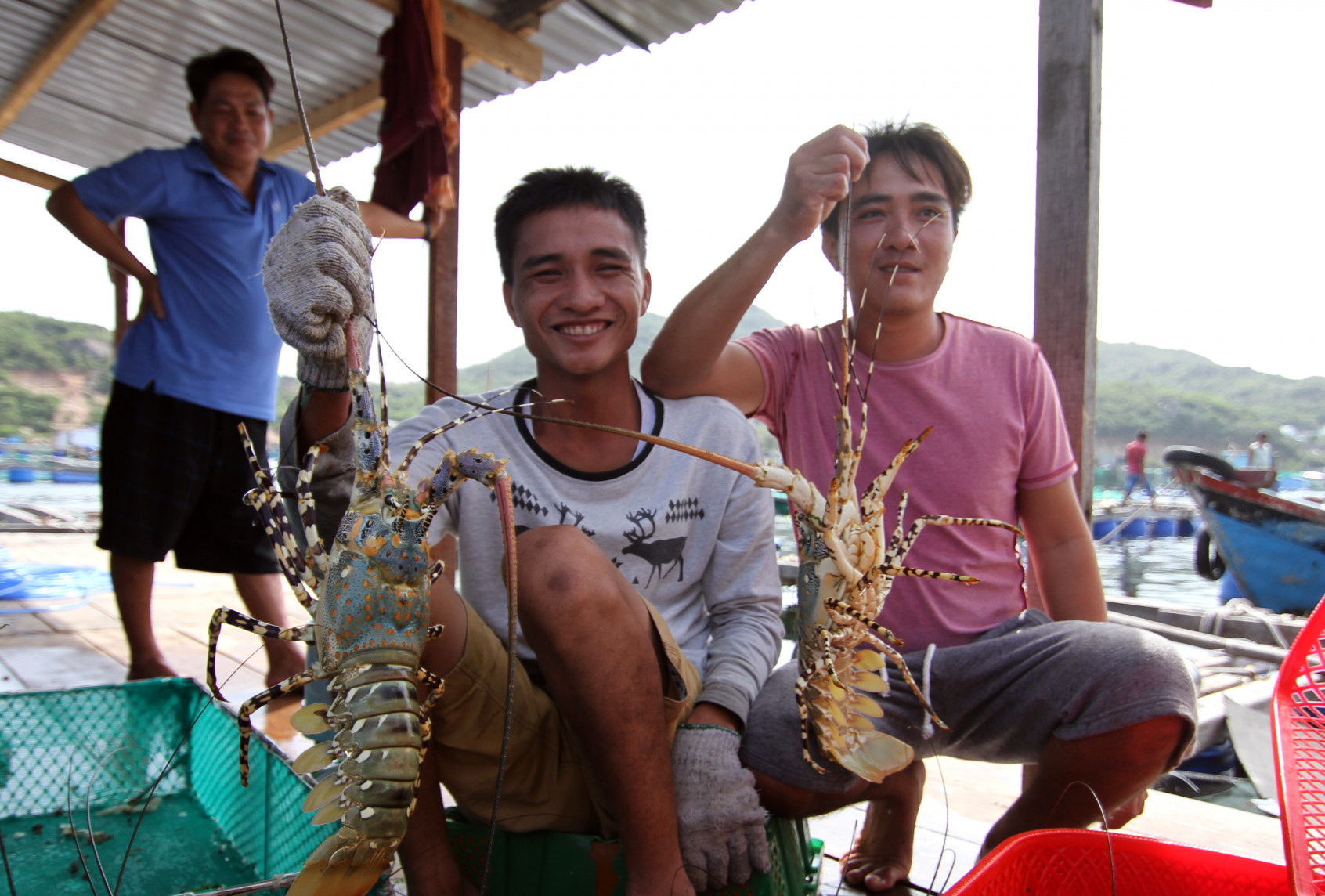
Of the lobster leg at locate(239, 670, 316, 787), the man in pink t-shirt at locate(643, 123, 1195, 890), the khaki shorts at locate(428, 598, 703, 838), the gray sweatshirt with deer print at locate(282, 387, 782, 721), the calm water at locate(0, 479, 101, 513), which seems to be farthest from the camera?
the calm water at locate(0, 479, 101, 513)

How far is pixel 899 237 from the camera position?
2203 mm

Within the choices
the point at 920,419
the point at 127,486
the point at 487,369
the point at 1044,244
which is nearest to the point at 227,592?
the point at 127,486

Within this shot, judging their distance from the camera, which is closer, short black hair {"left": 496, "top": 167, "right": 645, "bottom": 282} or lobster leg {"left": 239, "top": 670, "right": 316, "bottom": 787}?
lobster leg {"left": 239, "top": 670, "right": 316, "bottom": 787}

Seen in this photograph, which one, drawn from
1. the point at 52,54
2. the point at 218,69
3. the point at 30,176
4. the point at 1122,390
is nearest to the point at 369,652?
the point at 218,69

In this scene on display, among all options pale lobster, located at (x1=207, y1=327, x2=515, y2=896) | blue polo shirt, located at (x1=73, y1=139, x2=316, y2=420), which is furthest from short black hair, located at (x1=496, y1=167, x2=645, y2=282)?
blue polo shirt, located at (x1=73, y1=139, x2=316, y2=420)

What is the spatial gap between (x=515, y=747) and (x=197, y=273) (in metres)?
2.89

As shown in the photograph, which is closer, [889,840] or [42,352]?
[889,840]

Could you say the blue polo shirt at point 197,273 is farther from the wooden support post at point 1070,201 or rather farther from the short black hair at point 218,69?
the wooden support post at point 1070,201

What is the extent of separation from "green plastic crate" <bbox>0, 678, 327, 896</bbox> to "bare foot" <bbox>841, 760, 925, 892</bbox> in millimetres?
1576

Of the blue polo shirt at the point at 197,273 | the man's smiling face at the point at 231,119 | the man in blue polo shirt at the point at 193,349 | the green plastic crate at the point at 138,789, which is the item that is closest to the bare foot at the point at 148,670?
the man in blue polo shirt at the point at 193,349

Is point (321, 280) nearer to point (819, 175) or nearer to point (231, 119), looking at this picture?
point (819, 175)

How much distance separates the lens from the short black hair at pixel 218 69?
3.39m

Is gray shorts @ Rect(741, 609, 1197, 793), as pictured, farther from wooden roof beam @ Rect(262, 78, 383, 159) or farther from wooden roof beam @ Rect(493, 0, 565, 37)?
wooden roof beam @ Rect(262, 78, 383, 159)

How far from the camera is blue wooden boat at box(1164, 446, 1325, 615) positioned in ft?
34.5
